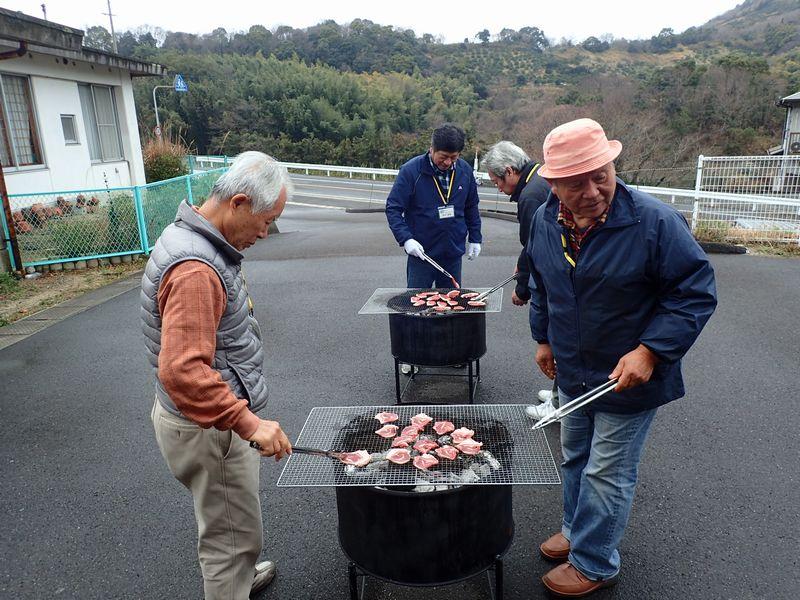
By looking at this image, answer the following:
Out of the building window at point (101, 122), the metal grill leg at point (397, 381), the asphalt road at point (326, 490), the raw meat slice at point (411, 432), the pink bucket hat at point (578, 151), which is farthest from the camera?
the building window at point (101, 122)

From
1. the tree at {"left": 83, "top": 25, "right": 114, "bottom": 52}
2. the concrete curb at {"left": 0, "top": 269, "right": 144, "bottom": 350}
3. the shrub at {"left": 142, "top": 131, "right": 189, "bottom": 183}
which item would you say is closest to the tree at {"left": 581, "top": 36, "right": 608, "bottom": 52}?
the tree at {"left": 83, "top": 25, "right": 114, "bottom": 52}

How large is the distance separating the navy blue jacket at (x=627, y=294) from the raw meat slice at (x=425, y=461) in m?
0.66

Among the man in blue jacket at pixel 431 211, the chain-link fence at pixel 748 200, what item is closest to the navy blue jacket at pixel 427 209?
the man in blue jacket at pixel 431 211

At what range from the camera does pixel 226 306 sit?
1893mm

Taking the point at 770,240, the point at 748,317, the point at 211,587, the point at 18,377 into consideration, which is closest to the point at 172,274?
the point at 211,587

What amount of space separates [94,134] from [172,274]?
12777 mm

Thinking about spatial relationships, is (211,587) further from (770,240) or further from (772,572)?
(770,240)

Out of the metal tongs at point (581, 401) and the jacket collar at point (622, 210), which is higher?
the jacket collar at point (622, 210)

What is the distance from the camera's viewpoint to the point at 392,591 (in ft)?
8.66

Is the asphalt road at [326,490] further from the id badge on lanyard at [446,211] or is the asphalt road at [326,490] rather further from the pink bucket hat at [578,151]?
the pink bucket hat at [578,151]

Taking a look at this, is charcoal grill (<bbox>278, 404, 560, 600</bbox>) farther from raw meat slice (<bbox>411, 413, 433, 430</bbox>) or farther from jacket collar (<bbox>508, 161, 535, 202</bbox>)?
jacket collar (<bbox>508, 161, 535, 202</bbox>)

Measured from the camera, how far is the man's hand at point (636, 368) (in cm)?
205

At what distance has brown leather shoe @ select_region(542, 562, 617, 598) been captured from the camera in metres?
2.53

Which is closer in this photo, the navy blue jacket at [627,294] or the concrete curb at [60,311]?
the navy blue jacket at [627,294]
